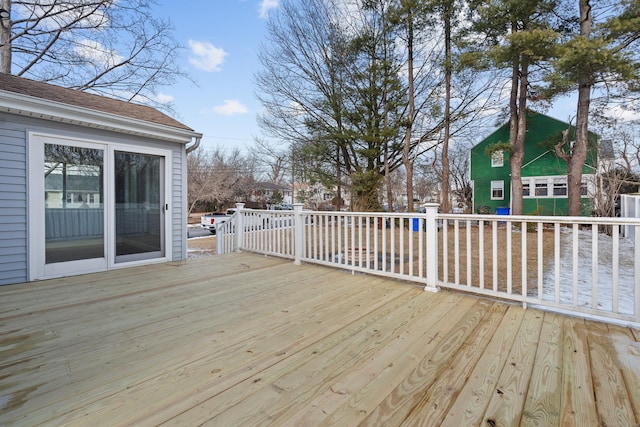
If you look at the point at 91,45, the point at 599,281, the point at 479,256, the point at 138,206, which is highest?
the point at 91,45

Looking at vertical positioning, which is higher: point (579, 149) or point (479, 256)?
point (579, 149)

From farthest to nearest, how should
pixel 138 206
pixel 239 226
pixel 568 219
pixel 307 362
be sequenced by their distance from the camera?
pixel 239 226 → pixel 138 206 → pixel 568 219 → pixel 307 362

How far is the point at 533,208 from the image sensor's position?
531 inches

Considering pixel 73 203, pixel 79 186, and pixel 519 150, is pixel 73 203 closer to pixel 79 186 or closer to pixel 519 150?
pixel 79 186

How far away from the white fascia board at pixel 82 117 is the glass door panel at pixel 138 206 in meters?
0.38

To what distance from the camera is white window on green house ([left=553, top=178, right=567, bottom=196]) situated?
42.3 ft

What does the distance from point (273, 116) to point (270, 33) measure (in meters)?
2.89

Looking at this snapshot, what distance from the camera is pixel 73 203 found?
12.5ft

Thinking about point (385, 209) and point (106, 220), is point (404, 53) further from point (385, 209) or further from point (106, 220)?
point (106, 220)

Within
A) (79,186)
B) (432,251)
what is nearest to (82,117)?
(79,186)

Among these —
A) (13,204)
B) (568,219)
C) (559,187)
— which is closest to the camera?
(568,219)

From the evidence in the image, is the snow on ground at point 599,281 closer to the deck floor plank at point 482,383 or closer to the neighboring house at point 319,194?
the deck floor plank at point 482,383

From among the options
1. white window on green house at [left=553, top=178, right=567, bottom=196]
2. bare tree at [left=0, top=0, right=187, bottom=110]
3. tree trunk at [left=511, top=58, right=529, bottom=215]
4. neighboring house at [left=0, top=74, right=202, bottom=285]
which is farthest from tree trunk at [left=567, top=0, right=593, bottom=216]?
bare tree at [left=0, top=0, right=187, bottom=110]

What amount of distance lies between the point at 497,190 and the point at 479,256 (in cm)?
1375
